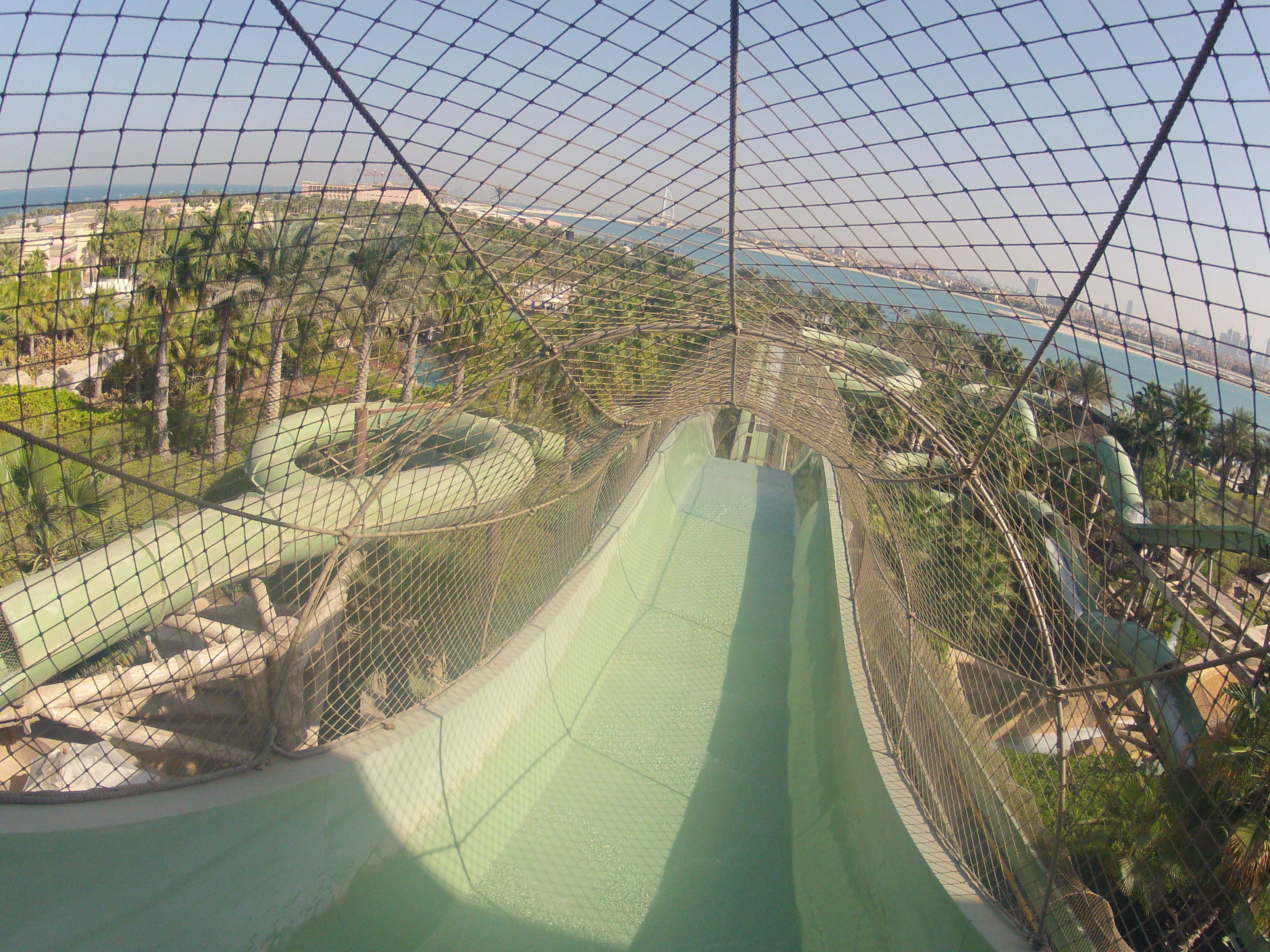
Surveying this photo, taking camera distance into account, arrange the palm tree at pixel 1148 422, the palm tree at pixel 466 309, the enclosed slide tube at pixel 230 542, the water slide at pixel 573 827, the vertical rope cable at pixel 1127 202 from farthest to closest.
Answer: the enclosed slide tube at pixel 230 542 < the palm tree at pixel 466 309 < the water slide at pixel 573 827 < the palm tree at pixel 1148 422 < the vertical rope cable at pixel 1127 202

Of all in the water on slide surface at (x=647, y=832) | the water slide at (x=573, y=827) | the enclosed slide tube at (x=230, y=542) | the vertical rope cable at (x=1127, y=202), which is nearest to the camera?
the vertical rope cable at (x=1127, y=202)

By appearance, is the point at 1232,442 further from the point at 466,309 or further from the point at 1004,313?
the point at 466,309

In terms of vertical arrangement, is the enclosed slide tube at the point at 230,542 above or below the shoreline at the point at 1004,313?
below

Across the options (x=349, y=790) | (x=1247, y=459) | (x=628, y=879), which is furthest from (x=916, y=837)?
(x=349, y=790)

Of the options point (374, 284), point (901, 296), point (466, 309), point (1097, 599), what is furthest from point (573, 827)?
point (901, 296)

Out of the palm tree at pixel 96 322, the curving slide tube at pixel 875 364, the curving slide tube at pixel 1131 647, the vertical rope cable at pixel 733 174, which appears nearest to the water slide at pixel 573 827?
the curving slide tube at pixel 1131 647

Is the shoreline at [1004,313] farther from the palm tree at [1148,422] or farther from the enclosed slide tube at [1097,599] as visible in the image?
the enclosed slide tube at [1097,599]

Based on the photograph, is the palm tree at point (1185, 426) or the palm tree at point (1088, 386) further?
the palm tree at point (1088, 386)

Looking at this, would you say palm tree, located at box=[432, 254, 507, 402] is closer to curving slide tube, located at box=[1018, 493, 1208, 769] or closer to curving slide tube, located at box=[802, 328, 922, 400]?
curving slide tube, located at box=[802, 328, 922, 400]

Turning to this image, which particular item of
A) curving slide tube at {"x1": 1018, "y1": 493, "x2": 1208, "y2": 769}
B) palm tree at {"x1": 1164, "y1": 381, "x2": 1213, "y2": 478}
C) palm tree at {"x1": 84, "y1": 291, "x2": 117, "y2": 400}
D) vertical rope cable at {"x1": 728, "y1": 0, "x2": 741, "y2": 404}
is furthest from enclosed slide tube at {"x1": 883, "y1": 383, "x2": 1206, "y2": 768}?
palm tree at {"x1": 84, "y1": 291, "x2": 117, "y2": 400}
